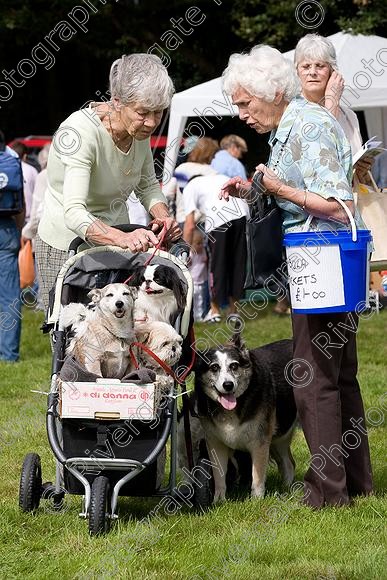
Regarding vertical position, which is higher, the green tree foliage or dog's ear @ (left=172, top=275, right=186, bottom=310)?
the green tree foliage

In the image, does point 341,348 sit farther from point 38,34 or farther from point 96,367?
point 38,34

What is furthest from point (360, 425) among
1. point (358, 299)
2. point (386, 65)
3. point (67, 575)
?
point (386, 65)

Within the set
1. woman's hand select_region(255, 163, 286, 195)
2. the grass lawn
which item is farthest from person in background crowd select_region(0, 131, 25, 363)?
woman's hand select_region(255, 163, 286, 195)

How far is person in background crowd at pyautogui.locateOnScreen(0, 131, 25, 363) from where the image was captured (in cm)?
965

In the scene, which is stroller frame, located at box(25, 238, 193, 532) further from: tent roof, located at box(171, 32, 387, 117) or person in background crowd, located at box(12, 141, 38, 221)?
person in background crowd, located at box(12, 141, 38, 221)

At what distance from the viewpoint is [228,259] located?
12352 mm

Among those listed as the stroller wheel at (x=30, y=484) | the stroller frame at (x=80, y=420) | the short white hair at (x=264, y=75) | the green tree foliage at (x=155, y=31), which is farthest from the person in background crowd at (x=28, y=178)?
the short white hair at (x=264, y=75)

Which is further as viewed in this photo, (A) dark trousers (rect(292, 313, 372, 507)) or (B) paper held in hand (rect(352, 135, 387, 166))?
(B) paper held in hand (rect(352, 135, 387, 166))

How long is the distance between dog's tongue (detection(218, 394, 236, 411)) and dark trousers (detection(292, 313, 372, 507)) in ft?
1.65

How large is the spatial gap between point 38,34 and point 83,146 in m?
19.8

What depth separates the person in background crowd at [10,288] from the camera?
965 centimetres

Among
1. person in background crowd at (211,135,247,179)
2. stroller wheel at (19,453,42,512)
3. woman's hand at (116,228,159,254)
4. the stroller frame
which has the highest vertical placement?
person in background crowd at (211,135,247,179)

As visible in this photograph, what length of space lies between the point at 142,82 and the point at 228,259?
7.66m

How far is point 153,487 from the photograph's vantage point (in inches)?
187
